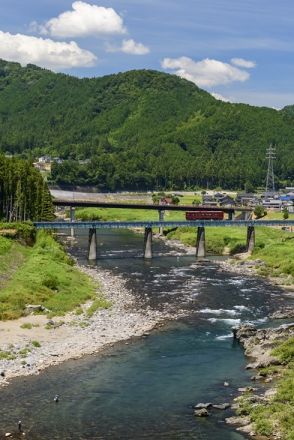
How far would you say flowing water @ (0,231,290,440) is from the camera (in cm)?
3841

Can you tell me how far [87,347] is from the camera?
54344mm

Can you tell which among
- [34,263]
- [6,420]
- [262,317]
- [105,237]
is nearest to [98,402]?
[6,420]

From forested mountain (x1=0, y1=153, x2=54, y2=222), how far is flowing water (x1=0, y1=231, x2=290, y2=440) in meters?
53.1

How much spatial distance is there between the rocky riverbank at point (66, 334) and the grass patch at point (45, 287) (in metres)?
2.04

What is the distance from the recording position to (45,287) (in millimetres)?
72938

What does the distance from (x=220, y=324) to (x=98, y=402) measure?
26.1 meters

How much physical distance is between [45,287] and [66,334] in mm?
16136

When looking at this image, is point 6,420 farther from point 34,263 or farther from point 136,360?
point 34,263

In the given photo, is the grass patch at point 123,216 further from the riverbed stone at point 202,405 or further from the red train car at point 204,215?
the riverbed stone at point 202,405

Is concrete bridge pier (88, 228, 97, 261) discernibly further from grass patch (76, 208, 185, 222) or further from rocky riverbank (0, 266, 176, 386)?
grass patch (76, 208, 185, 222)

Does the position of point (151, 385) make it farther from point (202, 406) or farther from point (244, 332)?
point (244, 332)

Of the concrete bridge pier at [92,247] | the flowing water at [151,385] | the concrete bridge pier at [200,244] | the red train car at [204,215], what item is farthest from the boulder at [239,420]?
the red train car at [204,215]

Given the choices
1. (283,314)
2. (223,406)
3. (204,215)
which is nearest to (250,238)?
(204,215)

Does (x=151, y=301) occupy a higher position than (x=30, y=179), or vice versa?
(x=30, y=179)
